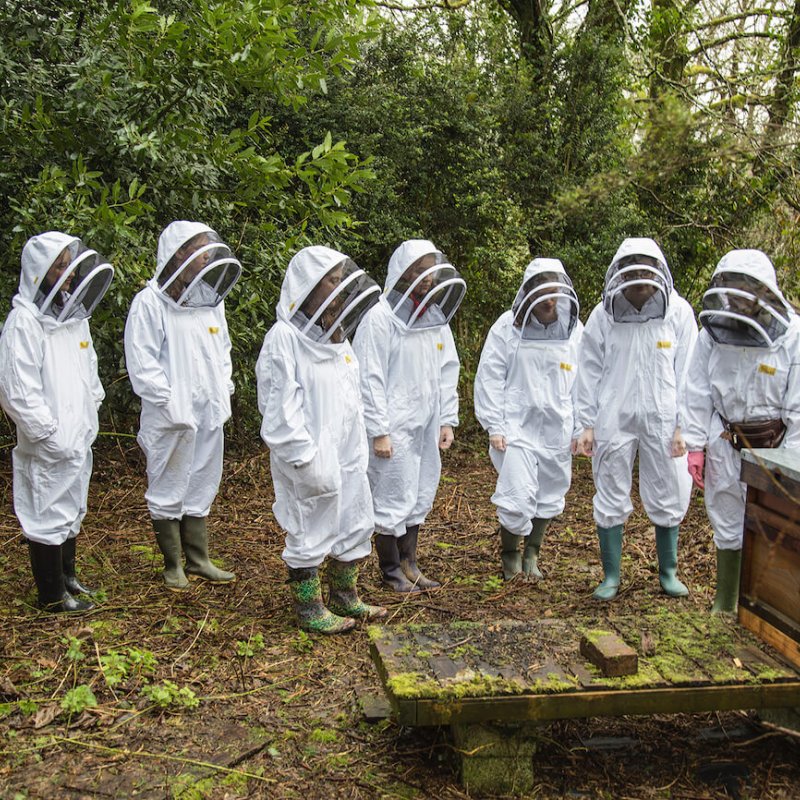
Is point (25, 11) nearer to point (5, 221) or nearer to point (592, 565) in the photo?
point (5, 221)

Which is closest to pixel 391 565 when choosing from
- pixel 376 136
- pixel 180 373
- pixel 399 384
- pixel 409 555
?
pixel 409 555

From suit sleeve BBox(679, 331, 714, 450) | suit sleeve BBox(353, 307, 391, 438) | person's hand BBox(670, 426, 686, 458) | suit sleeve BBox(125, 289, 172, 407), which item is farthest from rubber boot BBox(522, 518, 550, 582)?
suit sleeve BBox(125, 289, 172, 407)

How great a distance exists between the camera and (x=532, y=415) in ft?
19.0

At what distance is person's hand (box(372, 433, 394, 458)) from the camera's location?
5461mm

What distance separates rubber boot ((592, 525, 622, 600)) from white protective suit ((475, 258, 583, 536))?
377 mm

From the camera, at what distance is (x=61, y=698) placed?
407 cm

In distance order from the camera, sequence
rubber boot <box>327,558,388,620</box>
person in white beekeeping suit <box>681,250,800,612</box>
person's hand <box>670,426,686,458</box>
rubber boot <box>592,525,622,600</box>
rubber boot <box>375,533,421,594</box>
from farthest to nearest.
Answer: rubber boot <box>375,533,421,594</box>, rubber boot <box>592,525,622,600</box>, person's hand <box>670,426,686,458</box>, rubber boot <box>327,558,388,620</box>, person in white beekeeping suit <box>681,250,800,612</box>

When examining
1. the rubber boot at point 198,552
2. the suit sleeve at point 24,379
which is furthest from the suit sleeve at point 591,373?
the suit sleeve at point 24,379

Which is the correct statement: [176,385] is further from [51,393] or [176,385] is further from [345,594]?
[345,594]

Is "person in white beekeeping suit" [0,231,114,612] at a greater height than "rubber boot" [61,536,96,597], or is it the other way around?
"person in white beekeeping suit" [0,231,114,612]

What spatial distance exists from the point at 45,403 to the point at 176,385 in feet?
2.71

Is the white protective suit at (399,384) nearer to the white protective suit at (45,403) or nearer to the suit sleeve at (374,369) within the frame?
the suit sleeve at (374,369)

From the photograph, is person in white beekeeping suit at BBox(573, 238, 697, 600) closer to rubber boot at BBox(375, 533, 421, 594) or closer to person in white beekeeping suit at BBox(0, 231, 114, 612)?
rubber boot at BBox(375, 533, 421, 594)

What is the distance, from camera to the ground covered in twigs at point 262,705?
3477 millimetres
